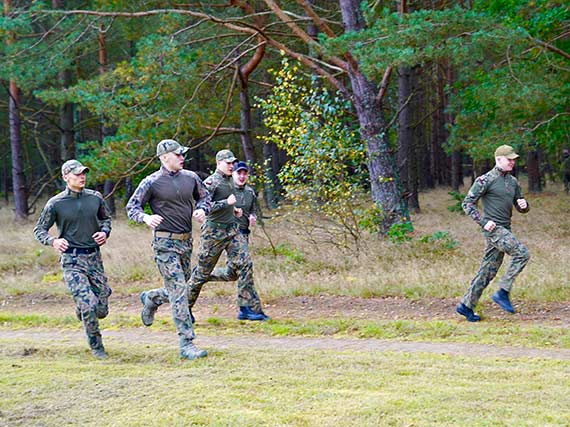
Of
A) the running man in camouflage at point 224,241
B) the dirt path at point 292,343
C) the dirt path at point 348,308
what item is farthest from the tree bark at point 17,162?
the running man in camouflage at point 224,241

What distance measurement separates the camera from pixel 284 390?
577 cm

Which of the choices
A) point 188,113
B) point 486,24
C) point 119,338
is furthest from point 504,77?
point 119,338

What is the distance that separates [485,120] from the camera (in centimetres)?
2211

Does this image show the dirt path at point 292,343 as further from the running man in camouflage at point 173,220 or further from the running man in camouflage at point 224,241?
the running man in camouflage at point 224,241

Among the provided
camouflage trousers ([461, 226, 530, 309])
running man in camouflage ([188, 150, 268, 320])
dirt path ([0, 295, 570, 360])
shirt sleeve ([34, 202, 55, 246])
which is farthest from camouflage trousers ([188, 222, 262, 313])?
camouflage trousers ([461, 226, 530, 309])

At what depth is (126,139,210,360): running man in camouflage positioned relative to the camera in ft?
24.1

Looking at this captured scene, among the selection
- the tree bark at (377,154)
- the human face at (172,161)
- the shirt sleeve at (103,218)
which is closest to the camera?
the human face at (172,161)

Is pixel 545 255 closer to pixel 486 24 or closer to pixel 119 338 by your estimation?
pixel 486 24

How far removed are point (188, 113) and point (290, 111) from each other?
4.58 metres

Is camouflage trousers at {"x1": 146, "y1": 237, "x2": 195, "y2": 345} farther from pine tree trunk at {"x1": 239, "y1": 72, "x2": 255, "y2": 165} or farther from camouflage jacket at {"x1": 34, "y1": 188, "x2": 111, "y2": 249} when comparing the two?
pine tree trunk at {"x1": 239, "y1": 72, "x2": 255, "y2": 165}

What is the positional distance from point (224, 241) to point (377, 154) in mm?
7166

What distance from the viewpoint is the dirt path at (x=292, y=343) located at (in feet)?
24.5

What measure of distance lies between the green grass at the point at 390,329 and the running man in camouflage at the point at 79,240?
1.92 metres

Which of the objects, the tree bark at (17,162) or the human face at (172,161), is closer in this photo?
the human face at (172,161)
